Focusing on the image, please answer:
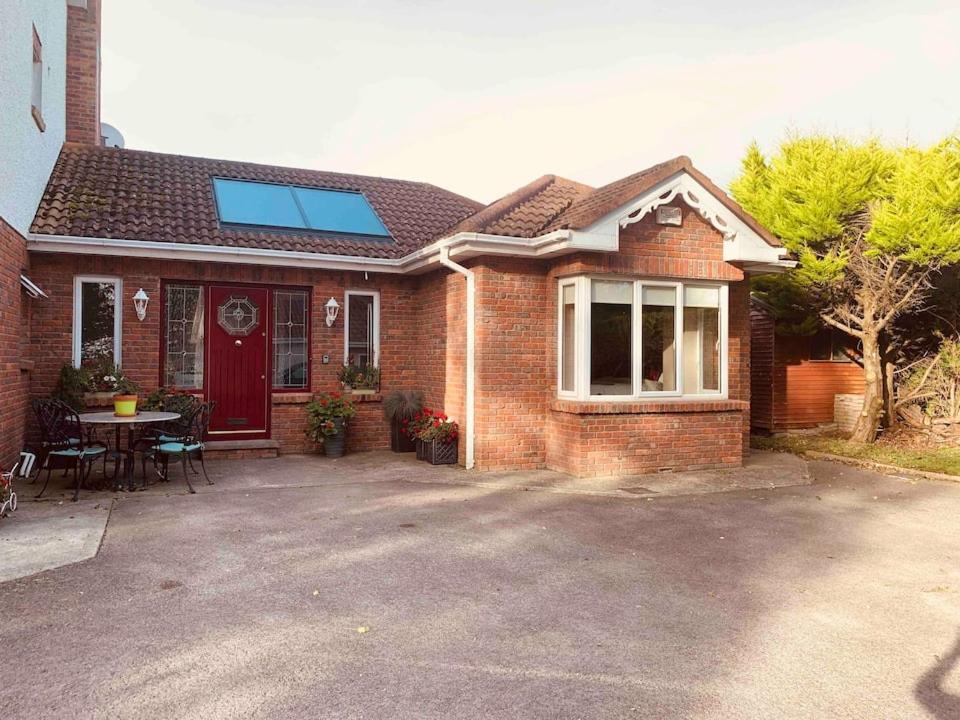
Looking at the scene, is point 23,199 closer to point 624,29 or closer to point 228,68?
point 228,68

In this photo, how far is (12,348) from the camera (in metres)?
8.00

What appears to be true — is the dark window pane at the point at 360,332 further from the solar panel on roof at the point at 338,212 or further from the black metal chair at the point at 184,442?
the black metal chair at the point at 184,442

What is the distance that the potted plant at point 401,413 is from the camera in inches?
424

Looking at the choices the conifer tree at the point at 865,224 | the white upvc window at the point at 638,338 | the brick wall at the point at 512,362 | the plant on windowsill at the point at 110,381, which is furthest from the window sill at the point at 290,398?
the conifer tree at the point at 865,224

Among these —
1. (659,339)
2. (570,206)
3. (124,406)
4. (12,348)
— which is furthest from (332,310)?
(659,339)

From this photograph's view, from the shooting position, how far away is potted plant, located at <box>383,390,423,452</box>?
10758mm

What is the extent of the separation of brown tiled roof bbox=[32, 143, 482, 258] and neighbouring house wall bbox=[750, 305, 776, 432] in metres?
6.24

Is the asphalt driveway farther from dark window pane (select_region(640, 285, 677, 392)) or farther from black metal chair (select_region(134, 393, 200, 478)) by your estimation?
dark window pane (select_region(640, 285, 677, 392))

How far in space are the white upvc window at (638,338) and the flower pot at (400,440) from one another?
9.36ft

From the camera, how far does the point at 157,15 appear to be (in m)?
12.7

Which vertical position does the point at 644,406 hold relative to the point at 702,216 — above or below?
below

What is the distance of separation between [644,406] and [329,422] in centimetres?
468

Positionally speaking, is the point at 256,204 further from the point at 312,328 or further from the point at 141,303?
the point at 141,303

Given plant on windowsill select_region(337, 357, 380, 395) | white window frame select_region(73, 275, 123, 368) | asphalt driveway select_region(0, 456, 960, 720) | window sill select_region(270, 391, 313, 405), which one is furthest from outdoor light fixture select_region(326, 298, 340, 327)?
asphalt driveway select_region(0, 456, 960, 720)
